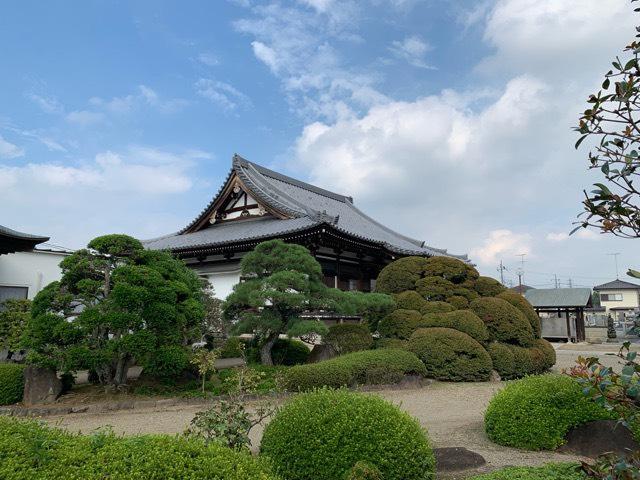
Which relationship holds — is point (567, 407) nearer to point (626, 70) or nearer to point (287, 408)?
point (287, 408)

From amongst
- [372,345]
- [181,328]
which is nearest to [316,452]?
[181,328]

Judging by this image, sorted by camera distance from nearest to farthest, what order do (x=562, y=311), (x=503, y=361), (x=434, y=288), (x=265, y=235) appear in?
(x=503, y=361) < (x=434, y=288) < (x=265, y=235) < (x=562, y=311)

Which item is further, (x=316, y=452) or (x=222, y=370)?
(x=222, y=370)

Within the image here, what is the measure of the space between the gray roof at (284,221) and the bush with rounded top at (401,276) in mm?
2310

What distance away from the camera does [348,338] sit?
12.2m

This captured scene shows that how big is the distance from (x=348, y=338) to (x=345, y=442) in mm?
8272

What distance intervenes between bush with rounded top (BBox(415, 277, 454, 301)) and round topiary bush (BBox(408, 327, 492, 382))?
1804 millimetres

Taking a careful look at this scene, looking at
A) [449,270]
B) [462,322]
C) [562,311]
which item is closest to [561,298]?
[562,311]

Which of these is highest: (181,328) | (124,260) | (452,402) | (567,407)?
(124,260)

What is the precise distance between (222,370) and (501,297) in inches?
333

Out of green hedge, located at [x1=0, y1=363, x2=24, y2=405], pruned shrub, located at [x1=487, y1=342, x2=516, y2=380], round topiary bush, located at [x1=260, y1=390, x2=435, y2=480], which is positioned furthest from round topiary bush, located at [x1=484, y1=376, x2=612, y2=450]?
green hedge, located at [x1=0, y1=363, x2=24, y2=405]

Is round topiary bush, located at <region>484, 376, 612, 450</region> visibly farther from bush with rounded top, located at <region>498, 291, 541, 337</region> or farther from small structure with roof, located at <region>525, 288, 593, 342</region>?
small structure with roof, located at <region>525, 288, 593, 342</region>

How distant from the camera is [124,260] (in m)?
9.53

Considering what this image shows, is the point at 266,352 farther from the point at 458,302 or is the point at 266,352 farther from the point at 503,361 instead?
the point at 503,361
